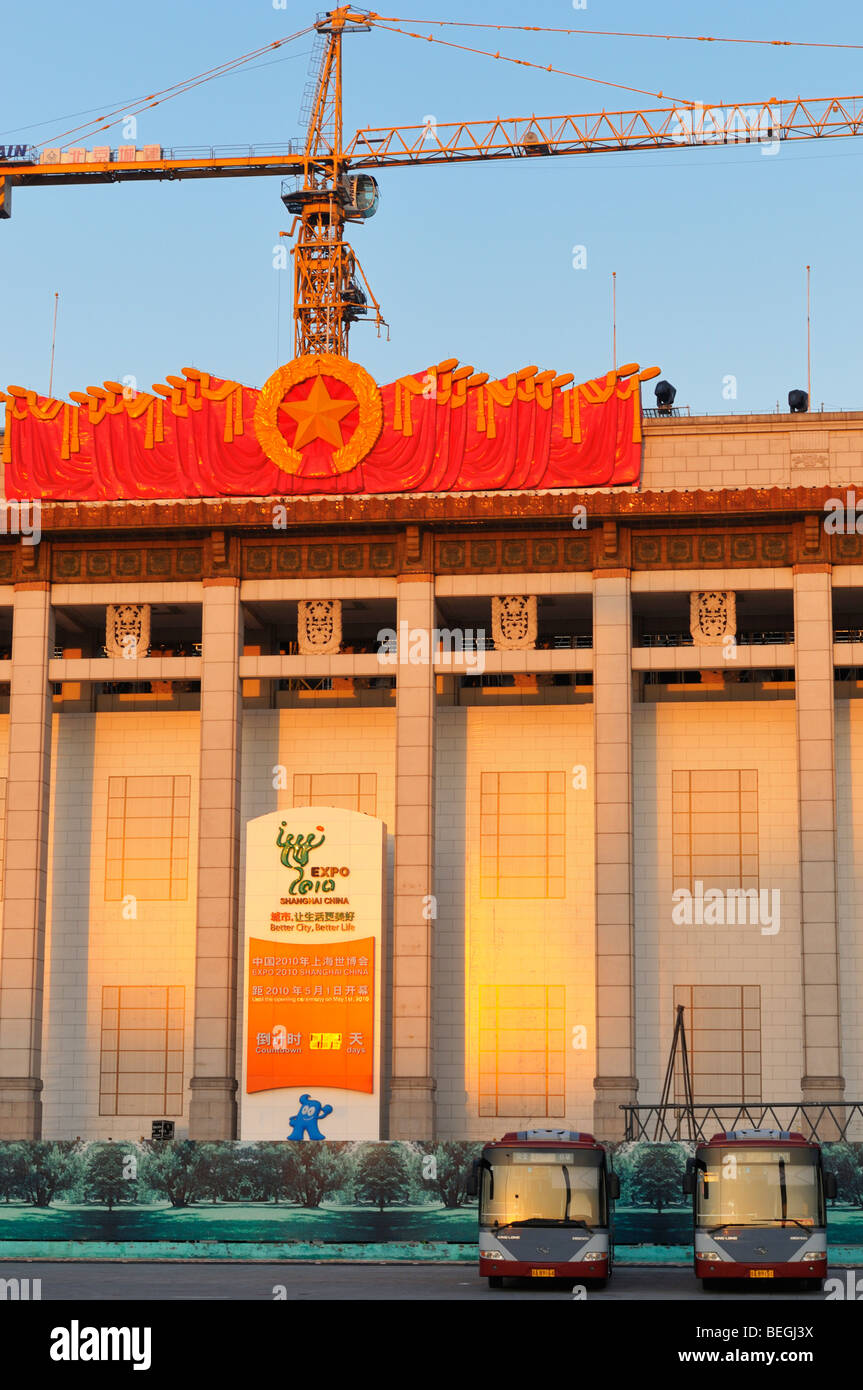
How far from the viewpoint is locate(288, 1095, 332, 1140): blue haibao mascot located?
4972 centimetres

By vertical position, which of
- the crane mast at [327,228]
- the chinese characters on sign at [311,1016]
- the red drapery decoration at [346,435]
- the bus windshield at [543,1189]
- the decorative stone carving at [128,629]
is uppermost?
the crane mast at [327,228]

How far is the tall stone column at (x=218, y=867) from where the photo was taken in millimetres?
51625

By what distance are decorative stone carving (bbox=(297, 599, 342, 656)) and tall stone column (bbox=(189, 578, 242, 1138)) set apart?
74.0 inches

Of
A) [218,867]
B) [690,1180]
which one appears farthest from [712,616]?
[690,1180]

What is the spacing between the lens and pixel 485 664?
5316 centimetres

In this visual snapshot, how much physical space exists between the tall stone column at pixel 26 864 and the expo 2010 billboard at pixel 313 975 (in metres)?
6.50

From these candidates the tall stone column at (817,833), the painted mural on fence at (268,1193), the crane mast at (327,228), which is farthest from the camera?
the crane mast at (327,228)

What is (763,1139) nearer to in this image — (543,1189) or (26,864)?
(543,1189)

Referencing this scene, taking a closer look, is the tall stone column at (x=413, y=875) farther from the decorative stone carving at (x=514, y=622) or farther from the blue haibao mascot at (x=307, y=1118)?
the blue haibao mascot at (x=307, y=1118)

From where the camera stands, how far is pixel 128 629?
5572cm

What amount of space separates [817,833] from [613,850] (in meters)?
5.56

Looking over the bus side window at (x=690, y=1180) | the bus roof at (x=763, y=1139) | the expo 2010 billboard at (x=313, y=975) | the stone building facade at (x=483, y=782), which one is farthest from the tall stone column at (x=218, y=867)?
the bus roof at (x=763, y=1139)
